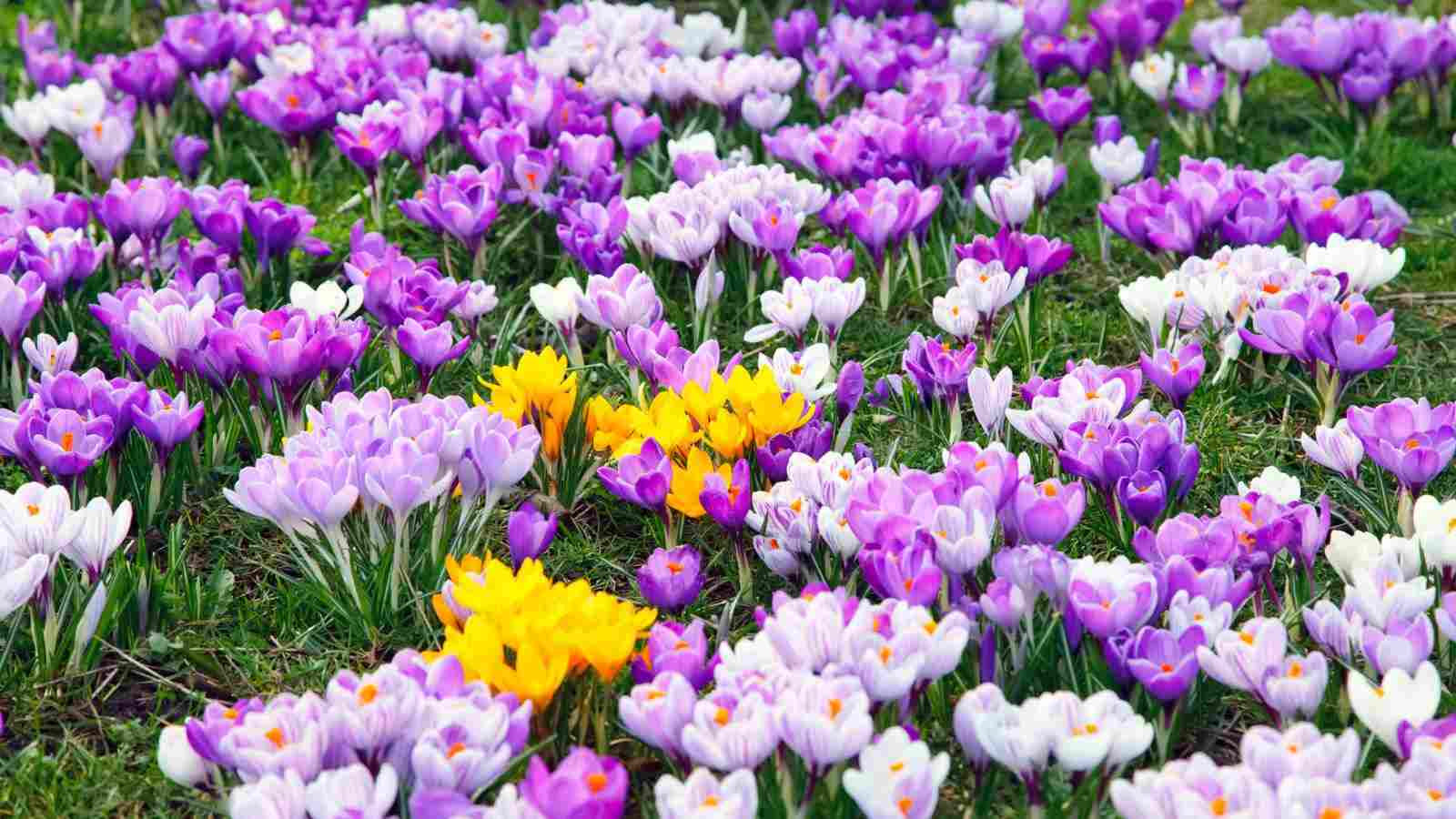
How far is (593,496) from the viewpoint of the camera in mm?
3156

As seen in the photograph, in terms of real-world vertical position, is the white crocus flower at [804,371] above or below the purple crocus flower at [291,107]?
above

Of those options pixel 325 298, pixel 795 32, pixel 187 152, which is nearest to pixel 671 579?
pixel 325 298

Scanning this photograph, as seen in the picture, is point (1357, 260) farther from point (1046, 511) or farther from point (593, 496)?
point (593, 496)

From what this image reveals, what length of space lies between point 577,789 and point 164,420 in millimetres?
1256

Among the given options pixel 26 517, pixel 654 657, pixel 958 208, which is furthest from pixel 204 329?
pixel 958 208

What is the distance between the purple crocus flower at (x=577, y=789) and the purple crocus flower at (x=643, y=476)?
31.9 inches

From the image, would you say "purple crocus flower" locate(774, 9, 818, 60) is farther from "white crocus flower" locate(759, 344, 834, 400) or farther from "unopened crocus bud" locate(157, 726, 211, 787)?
"unopened crocus bud" locate(157, 726, 211, 787)

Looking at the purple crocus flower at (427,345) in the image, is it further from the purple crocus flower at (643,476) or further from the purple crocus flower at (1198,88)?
the purple crocus flower at (1198,88)

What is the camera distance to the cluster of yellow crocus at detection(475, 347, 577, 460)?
2943 millimetres

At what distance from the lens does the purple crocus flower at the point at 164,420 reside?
2.79m

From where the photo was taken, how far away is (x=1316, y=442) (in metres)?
2.91

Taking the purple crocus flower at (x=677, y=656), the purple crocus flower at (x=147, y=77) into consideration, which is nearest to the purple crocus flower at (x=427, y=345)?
the purple crocus flower at (x=677, y=656)

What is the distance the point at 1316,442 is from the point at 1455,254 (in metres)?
1.71

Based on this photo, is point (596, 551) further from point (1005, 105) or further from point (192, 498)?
point (1005, 105)
